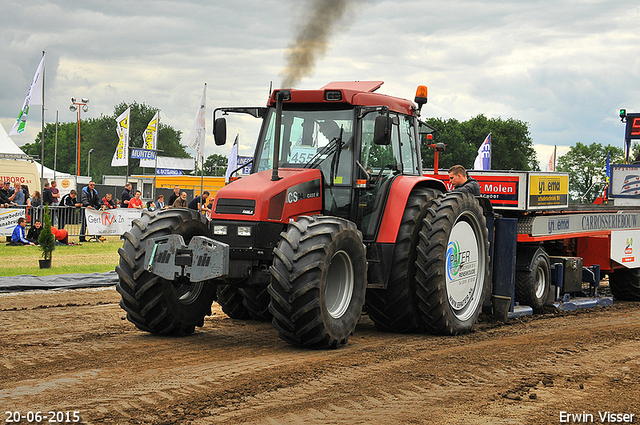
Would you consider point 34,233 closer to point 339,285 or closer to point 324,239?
point 339,285

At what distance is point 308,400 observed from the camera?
5.31 m

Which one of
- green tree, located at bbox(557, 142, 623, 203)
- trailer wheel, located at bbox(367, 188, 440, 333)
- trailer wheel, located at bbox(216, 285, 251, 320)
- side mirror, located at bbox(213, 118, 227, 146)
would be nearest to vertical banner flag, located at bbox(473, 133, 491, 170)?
trailer wheel, located at bbox(216, 285, 251, 320)

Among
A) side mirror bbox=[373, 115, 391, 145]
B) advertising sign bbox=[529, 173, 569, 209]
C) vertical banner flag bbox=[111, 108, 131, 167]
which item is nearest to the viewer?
side mirror bbox=[373, 115, 391, 145]

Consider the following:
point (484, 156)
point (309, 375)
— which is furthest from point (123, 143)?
point (309, 375)

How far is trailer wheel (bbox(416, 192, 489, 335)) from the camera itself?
806 centimetres

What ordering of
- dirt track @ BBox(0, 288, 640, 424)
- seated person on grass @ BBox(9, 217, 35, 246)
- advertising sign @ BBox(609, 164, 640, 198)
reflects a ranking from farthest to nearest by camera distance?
seated person on grass @ BBox(9, 217, 35, 246), advertising sign @ BBox(609, 164, 640, 198), dirt track @ BBox(0, 288, 640, 424)

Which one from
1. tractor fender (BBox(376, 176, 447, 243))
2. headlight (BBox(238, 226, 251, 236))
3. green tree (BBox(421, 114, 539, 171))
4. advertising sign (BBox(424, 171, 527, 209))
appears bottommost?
headlight (BBox(238, 226, 251, 236))

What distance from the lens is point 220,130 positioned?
8.30m

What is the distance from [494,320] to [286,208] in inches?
153

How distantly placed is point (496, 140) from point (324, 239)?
76501 mm

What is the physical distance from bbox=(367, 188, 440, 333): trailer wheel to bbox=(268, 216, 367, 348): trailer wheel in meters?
0.83

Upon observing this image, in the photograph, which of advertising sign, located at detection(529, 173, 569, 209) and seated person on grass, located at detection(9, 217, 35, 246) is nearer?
advertising sign, located at detection(529, 173, 569, 209)

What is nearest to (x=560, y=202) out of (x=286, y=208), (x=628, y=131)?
(x=286, y=208)

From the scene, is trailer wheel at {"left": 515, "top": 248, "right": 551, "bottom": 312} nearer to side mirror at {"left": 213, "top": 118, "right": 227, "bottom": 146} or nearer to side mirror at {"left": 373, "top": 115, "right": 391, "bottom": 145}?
side mirror at {"left": 373, "top": 115, "right": 391, "bottom": 145}
